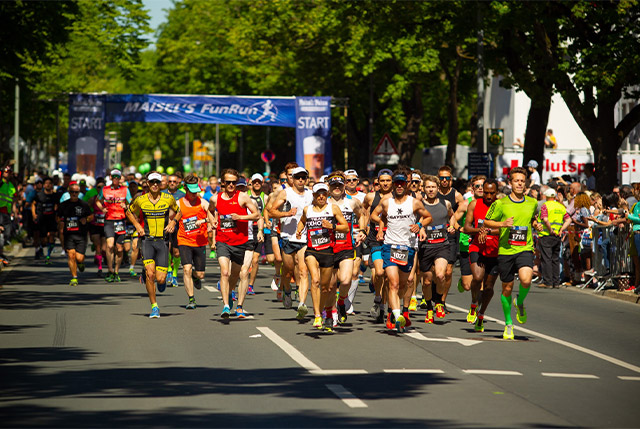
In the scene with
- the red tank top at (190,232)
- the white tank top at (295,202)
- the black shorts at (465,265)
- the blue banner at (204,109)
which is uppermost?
the blue banner at (204,109)

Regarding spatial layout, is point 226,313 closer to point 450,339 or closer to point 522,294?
point 450,339

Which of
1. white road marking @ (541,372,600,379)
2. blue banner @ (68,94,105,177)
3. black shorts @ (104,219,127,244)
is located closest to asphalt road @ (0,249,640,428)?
white road marking @ (541,372,600,379)

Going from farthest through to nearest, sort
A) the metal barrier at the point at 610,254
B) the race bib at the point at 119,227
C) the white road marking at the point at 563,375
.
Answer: the race bib at the point at 119,227, the metal barrier at the point at 610,254, the white road marking at the point at 563,375

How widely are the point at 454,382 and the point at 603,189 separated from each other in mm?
19846

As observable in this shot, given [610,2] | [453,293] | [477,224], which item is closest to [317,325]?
[477,224]

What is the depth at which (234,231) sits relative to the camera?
16016mm

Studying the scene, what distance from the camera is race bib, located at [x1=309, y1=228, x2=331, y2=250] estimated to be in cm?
1434

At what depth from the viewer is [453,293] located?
21.0 metres

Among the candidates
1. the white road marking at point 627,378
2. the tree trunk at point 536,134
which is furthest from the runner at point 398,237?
the tree trunk at point 536,134

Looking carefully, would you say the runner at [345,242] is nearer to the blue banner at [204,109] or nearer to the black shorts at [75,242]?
the black shorts at [75,242]

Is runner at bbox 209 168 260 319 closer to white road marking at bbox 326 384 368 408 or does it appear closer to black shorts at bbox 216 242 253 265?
black shorts at bbox 216 242 253 265

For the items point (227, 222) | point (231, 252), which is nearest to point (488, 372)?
point (231, 252)

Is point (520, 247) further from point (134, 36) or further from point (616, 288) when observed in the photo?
point (134, 36)

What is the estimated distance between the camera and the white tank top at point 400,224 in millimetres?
14414
